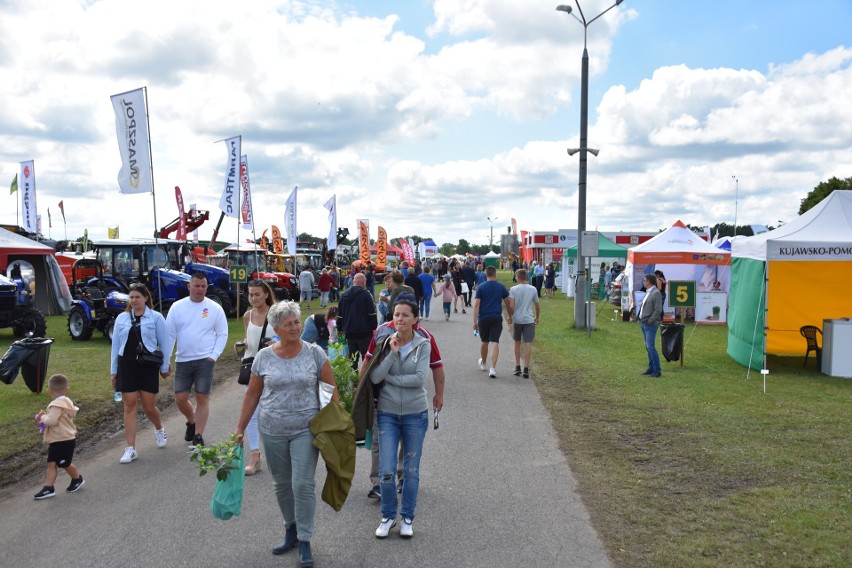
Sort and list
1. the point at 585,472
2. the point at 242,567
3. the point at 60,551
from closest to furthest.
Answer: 1. the point at 242,567
2. the point at 60,551
3. the point at 585,472

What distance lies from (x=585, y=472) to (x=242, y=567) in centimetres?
352

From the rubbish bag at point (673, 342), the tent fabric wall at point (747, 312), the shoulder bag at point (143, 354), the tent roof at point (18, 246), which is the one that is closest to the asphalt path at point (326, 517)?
the shoulder bag at point (143, 354)

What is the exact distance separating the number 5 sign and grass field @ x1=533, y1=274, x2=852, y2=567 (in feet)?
8.84

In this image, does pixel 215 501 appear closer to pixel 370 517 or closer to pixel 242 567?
pixel 242 567

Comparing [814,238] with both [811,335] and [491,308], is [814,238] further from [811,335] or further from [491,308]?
[491,308]

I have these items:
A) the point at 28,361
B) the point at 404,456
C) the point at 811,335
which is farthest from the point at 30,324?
the point at 811,335

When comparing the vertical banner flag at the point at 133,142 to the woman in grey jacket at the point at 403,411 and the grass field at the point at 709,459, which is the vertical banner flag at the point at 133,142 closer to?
the grass field at the point at 709,459

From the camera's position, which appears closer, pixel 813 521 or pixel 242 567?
pixel 242 567

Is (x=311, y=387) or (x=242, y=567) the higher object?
(x=311, y=387)

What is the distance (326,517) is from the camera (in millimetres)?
→ 5430

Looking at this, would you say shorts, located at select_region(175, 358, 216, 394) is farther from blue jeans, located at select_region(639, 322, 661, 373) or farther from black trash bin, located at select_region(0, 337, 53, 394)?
blue jeans, located at select_region(639, 322, 661, 373)

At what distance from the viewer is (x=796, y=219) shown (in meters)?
12.9

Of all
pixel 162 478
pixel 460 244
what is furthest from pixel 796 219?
pixel 460 244

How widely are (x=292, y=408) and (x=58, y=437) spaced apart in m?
2.81
